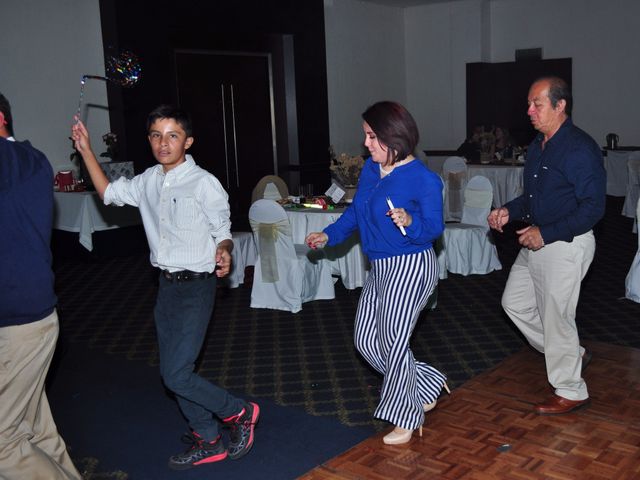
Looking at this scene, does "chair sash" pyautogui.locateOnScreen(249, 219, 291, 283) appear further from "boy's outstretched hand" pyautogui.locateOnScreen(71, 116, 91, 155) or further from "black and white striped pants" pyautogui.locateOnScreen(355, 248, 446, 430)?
"boy's outstretched hand" pyautogui.locateOnScreen(71, 116, 91, 155)

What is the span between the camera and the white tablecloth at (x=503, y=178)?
9219 mm

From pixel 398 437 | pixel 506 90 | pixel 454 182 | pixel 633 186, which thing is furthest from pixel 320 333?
pixel 506 90

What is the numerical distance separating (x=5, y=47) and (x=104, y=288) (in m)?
3.21

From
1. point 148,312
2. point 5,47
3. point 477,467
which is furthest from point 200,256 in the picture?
point 5,47

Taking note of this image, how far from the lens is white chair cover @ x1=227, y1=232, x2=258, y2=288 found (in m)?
6.70

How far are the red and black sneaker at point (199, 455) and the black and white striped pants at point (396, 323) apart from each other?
712 millimetres

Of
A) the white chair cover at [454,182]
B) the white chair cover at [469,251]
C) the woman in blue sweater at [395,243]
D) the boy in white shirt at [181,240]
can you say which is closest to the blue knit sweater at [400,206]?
the woman in blue sweater at [395,243]

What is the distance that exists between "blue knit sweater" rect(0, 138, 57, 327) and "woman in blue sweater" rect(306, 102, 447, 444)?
122 cm

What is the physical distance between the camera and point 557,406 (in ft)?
11.7

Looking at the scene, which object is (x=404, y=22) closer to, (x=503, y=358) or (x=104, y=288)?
(x=104, y=288)

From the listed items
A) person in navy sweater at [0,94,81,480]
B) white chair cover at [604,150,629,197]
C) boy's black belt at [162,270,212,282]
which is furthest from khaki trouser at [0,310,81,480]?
white chair cover at [604,150,629,197]

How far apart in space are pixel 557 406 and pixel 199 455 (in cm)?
170

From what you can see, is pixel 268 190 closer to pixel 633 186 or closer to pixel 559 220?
pixel 559 220

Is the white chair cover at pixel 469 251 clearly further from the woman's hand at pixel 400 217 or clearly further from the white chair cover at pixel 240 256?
the woman's hand at pixel 400 217
